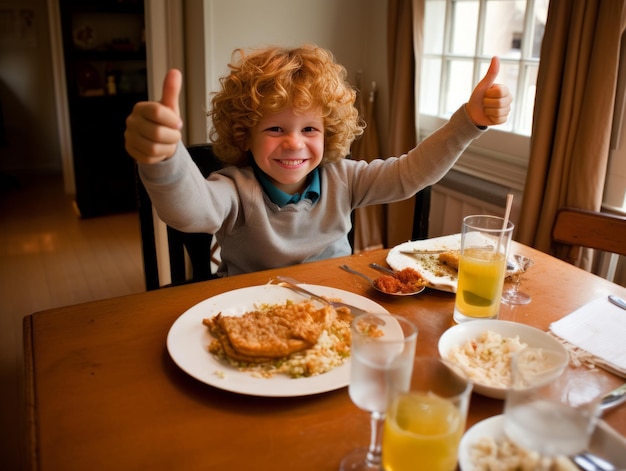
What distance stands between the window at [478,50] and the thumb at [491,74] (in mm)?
1072

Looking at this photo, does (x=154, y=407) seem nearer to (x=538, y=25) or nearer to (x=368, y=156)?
(x=538, y=25)

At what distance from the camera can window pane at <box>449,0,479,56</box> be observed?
2492 millimetres

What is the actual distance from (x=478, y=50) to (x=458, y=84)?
0.22m

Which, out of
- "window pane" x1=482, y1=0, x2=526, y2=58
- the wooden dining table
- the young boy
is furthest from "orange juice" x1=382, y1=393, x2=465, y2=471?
"window pane" x1=482, y1=0, x2=526, y2=58

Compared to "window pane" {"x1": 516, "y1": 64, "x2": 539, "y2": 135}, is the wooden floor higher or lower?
lower

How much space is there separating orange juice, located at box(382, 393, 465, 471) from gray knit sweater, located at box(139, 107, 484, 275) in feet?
2.33

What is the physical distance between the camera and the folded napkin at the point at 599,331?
0.91 metres

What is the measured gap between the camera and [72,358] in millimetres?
895

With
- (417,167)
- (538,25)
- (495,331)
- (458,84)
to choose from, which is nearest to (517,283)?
(495,331)

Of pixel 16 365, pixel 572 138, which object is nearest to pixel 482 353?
pixel 572 138

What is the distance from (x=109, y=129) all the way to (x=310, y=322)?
12.5 feet

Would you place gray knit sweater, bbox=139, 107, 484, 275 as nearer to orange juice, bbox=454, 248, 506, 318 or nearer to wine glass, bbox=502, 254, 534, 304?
wine glass, bbox=502, 254, 534, 304

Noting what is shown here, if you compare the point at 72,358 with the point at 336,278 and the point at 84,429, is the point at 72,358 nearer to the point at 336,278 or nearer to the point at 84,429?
the point at 84,429

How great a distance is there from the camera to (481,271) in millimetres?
996
